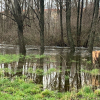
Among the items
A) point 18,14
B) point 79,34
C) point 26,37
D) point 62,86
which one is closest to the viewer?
point 62,86

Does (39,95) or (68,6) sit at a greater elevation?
(68,6)

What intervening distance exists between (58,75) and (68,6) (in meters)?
9.20

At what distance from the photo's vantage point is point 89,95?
13.3ft

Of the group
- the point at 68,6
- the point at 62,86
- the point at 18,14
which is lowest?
the point at 62,86

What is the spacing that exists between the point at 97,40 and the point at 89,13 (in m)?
6.87

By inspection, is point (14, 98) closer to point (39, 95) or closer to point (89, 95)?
point (39, 95)

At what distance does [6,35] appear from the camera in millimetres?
27859

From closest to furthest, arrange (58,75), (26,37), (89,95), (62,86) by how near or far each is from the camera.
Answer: (89,95)
(62,86)
(58,75)
(26,37)

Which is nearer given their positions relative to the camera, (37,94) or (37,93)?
(37,94)

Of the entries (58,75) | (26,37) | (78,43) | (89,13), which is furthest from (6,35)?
(58,75)

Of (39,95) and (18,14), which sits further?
(18,14)

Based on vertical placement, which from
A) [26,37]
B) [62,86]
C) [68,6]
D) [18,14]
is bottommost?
[62,86]

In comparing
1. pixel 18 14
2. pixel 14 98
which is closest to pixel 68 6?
pixel 18 14

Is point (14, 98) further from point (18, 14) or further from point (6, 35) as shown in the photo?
point (6, 35)
